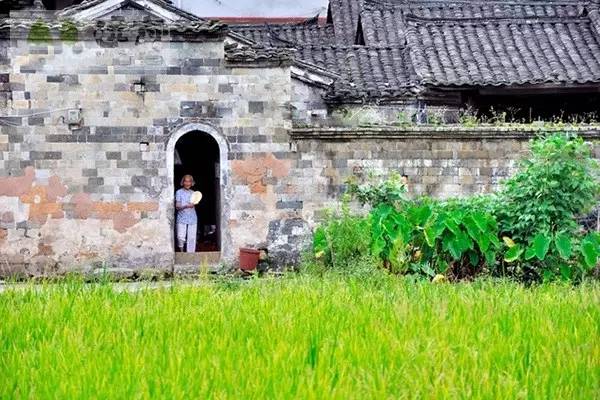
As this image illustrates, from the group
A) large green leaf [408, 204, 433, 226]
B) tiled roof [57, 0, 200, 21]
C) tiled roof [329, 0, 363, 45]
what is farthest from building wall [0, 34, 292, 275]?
tiled roof [329, 0, 363, 45]

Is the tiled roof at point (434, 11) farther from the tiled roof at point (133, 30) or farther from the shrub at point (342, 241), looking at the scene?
the shrub at point (342, 241)

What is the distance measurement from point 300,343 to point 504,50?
11.7 m

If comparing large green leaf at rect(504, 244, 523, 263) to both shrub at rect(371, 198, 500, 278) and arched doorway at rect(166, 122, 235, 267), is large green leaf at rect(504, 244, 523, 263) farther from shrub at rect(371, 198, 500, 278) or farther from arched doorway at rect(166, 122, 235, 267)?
arched doorway at rect(166, 122, 235, 267)

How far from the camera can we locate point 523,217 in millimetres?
9883

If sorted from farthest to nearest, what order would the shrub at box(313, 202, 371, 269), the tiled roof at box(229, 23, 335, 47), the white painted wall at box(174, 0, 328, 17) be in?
the white painted wall at box(174, 0, 328, 17) → the tiled roof at box(229, 23, 335, 47) → the shrub at box(313, 202, 371, 269)

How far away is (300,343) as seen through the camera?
533 centimetres

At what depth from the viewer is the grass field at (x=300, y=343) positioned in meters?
4.40

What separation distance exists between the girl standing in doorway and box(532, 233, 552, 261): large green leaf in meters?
4.59

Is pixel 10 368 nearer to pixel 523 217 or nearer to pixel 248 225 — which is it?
pixel 523 217

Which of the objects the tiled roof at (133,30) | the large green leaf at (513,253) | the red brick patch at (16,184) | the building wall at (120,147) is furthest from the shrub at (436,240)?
the red brick patch at (16,184)

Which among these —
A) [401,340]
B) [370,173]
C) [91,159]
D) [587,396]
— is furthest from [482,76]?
[587,396]

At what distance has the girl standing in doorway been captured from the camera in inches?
494

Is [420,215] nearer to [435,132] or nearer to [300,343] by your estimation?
[435,132]

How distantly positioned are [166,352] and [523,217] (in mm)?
5578
